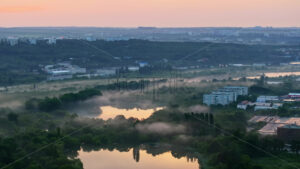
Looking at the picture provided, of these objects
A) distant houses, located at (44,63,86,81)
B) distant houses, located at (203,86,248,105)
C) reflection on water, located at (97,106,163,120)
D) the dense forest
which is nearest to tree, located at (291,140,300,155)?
reflection on water, located at (97,106,163,120)

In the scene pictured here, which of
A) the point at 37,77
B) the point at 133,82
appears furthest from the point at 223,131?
the point at 37,77

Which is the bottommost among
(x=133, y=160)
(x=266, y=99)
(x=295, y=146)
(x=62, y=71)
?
(x=133, y=160)

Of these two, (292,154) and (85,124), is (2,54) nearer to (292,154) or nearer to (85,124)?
(85,124)

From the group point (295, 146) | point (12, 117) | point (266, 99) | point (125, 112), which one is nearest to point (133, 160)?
point (295, 146)

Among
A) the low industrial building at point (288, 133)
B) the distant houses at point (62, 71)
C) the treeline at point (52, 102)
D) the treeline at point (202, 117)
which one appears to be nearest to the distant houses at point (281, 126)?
the low industrial building at point (288, 133)

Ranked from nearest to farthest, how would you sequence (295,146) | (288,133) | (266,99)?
(295,146) < (288,133) < (266,99)

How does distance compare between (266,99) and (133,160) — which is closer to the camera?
(133,160)

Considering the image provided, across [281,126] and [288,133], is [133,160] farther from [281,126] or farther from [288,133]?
[281,126]

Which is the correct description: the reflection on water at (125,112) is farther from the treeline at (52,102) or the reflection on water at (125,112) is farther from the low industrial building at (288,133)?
the low industrial building at (288,133)
